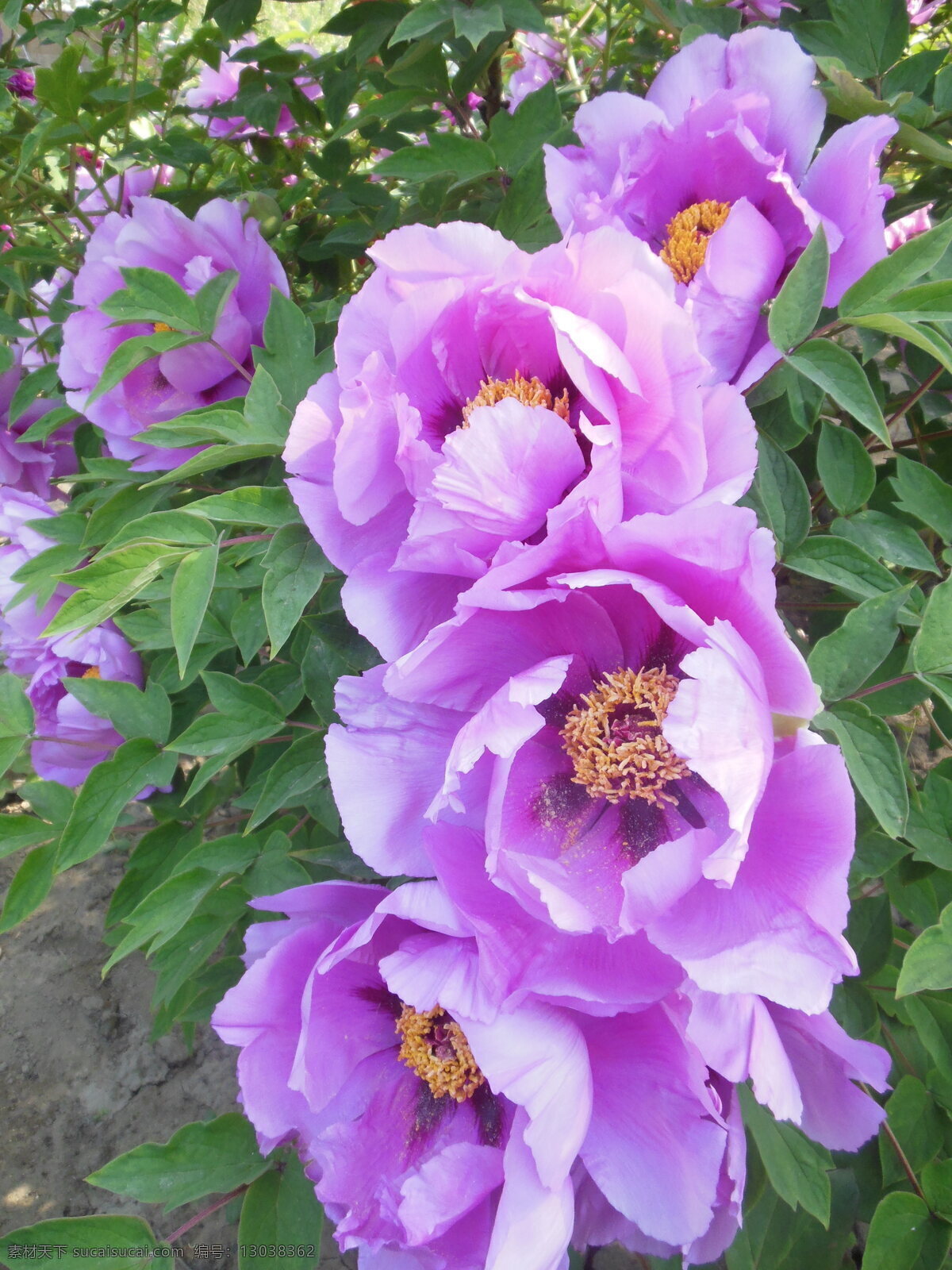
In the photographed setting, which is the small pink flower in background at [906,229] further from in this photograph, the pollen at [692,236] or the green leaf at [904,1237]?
the green leaf at [904,1237]

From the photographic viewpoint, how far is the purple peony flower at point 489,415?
1.61ft

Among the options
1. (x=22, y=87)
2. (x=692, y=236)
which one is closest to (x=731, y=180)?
(x=692, y=236)

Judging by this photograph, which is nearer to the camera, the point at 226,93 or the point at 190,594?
the point at 190,594

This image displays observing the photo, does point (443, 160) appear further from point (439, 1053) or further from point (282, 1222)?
point (282, 1222)

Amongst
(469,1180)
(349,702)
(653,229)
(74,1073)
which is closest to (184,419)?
(349,702)

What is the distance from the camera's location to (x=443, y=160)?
3.08ft

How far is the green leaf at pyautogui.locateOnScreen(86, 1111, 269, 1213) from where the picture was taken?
32.2 inches

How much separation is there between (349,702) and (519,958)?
187mm

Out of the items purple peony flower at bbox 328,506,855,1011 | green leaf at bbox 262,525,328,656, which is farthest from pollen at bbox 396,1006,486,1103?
green leaf at bbox 262,525,328,656

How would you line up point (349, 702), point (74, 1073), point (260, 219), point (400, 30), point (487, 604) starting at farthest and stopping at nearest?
point (74, 1073) < point (260, 219) < point (400, 30) < point (349, 702) < point (487, 604)

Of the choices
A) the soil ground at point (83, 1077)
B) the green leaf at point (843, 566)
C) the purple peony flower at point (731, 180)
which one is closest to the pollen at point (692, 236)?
the purple peony flower at point (731, 180)

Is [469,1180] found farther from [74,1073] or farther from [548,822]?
[74,1073]

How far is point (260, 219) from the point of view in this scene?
1.22m

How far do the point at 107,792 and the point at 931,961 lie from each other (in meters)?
0.74
